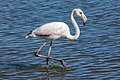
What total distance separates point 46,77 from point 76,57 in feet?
4.10

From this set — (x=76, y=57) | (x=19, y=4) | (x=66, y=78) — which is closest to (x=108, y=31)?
(x=76, y=57)

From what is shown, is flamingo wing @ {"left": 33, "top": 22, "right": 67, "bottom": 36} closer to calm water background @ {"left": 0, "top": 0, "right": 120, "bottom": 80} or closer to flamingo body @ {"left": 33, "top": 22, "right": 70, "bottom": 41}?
flamingo body @ {"left": 33, "top": 22, "right": 70, "bottom": 41}

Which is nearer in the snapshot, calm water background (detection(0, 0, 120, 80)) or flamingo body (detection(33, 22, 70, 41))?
calm water background (detection(0, 0, 120, 80))

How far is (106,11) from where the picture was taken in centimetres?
1413

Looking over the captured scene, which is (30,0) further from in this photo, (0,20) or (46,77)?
(46,77)

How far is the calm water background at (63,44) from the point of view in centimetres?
946

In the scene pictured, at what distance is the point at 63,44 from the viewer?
36.7 feet

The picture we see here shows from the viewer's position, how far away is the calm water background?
372 inches

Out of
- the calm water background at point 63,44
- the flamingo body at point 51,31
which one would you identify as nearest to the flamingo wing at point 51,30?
the flamingo body at point 51,31

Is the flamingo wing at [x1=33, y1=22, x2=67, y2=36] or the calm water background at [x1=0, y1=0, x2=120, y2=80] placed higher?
the flamingo wing at [x1=33, y1=22, x2=67, y2=36]

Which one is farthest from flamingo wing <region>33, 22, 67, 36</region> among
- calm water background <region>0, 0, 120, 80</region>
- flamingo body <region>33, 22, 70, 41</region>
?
calm water background <region>0, 0, 120, 80</region>

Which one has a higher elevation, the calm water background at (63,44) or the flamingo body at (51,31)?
the flamingo body at (51,31)

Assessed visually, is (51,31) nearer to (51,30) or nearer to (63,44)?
(51,30)

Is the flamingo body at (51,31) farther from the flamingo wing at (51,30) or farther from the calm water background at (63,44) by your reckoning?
the calm water background at (63,44)
